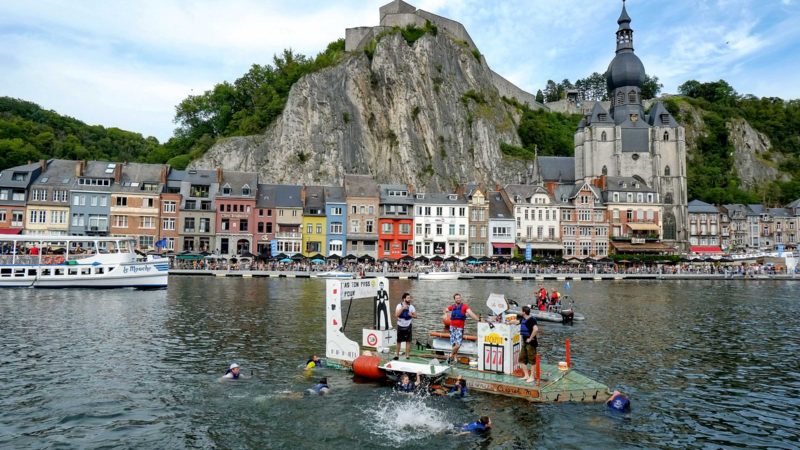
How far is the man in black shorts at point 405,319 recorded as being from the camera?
17844 mm

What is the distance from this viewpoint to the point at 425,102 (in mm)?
99000

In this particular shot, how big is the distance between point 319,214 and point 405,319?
193 feet

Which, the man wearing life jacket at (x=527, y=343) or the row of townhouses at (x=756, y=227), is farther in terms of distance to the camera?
the row of townhouses at (x=756, y=227)

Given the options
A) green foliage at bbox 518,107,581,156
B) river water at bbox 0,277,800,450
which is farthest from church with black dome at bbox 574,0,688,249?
river water at bbox 0,277,800,450

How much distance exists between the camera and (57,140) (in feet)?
332

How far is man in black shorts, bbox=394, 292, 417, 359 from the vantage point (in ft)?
58.5

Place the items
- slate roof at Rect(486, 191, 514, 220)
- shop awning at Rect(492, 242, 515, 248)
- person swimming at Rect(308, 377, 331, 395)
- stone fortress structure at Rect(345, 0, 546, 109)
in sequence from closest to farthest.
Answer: person swimming at Rect(308, 377, 331, 395)
shop awning at Rect(492, 242, 515, 248)
slate roof at Rect(486, 191, 514, 220)
stone fortress structure at Rect(345, 0, 546, 109)

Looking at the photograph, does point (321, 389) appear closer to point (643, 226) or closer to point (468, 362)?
point (468, 362)

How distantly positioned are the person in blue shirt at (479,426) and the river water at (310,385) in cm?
27

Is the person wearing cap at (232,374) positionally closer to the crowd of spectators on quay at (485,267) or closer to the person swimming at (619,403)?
the person swimming at (619,403)

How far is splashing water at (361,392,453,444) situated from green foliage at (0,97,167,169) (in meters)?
94.7

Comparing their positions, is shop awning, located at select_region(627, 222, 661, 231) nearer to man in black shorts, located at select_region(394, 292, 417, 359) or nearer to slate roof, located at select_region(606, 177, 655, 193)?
slate roof, located at select_region(606, 177, 655, 193)

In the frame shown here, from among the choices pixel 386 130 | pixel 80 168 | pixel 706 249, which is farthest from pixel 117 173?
pixel 706 249

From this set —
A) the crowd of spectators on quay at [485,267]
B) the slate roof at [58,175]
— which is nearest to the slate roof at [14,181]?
the slate roof at [58,175]
